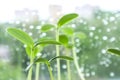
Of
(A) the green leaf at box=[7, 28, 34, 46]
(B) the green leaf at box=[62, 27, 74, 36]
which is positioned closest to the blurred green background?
(B) the green leaf at box=[62, 27, 74, 36]

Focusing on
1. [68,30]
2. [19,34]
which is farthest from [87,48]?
[19,34]

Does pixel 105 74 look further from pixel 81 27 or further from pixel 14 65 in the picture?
pixel 14 65

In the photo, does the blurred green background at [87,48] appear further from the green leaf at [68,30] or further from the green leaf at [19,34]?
the green leaf at [19,34]

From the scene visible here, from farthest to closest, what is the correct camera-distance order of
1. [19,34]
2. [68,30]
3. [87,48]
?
[87,48] < [68,30] < [19,34]

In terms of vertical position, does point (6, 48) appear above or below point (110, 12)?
below

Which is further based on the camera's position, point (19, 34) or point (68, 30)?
point (68, 30)

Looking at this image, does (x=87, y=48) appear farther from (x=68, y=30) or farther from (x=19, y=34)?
(x=19, y=34)

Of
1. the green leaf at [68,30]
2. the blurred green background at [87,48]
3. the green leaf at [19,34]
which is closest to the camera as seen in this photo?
the green leaf at [19,34]

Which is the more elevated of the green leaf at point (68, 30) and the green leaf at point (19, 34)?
the green leaf at point (68, 30)

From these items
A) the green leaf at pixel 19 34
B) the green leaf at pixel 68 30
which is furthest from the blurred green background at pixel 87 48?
the green leaf at pixel 19 34

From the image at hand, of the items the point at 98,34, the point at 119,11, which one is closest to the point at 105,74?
the point at 98,34

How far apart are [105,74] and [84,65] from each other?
98 millimetres

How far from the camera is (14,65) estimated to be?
1010mm

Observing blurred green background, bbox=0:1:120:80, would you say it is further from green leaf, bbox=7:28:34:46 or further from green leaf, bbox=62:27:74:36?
green leaf, bbox=7:28:34:46
